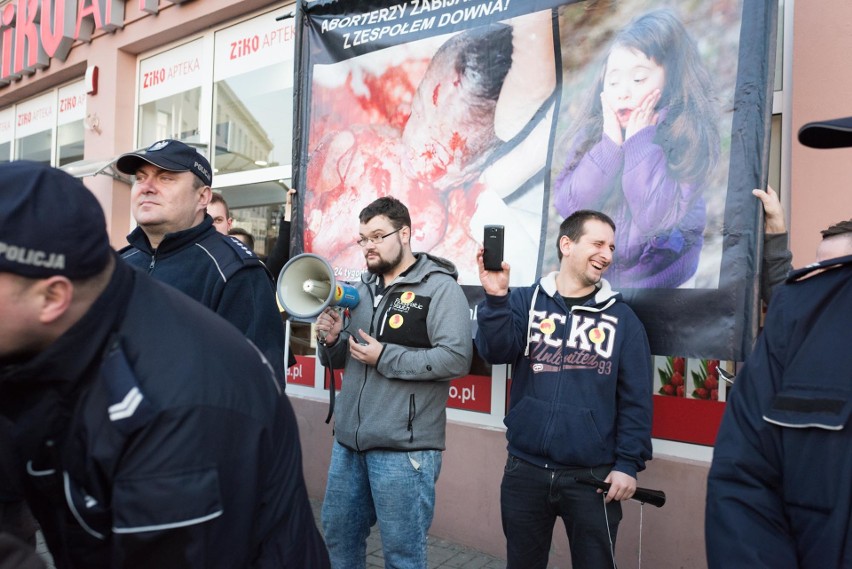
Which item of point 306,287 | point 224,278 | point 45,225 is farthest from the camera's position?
point 306,287

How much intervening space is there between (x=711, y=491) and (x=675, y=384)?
2.45 metres

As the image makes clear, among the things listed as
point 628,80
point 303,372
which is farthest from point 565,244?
point 303,372

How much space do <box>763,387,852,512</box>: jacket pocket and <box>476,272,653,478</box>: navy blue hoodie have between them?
142 cm

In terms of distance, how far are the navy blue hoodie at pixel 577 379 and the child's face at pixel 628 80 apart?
0.88 m

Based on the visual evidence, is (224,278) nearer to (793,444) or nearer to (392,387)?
(392,387)

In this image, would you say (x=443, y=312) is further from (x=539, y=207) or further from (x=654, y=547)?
(x=654, y=547)

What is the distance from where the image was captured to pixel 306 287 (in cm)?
354

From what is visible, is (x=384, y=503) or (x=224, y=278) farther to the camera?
(x=384, y=503)

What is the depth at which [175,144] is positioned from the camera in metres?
2.89

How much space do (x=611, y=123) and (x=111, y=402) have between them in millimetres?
2849

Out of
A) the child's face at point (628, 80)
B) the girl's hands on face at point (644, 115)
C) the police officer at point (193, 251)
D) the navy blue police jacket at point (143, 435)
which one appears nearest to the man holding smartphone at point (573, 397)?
the girl's hands on face at point (644, 115)

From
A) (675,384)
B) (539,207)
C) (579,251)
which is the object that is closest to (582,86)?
(539,207)

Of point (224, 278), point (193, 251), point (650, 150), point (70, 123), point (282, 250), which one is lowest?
point (224, 278)

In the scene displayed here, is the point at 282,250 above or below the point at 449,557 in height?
above
